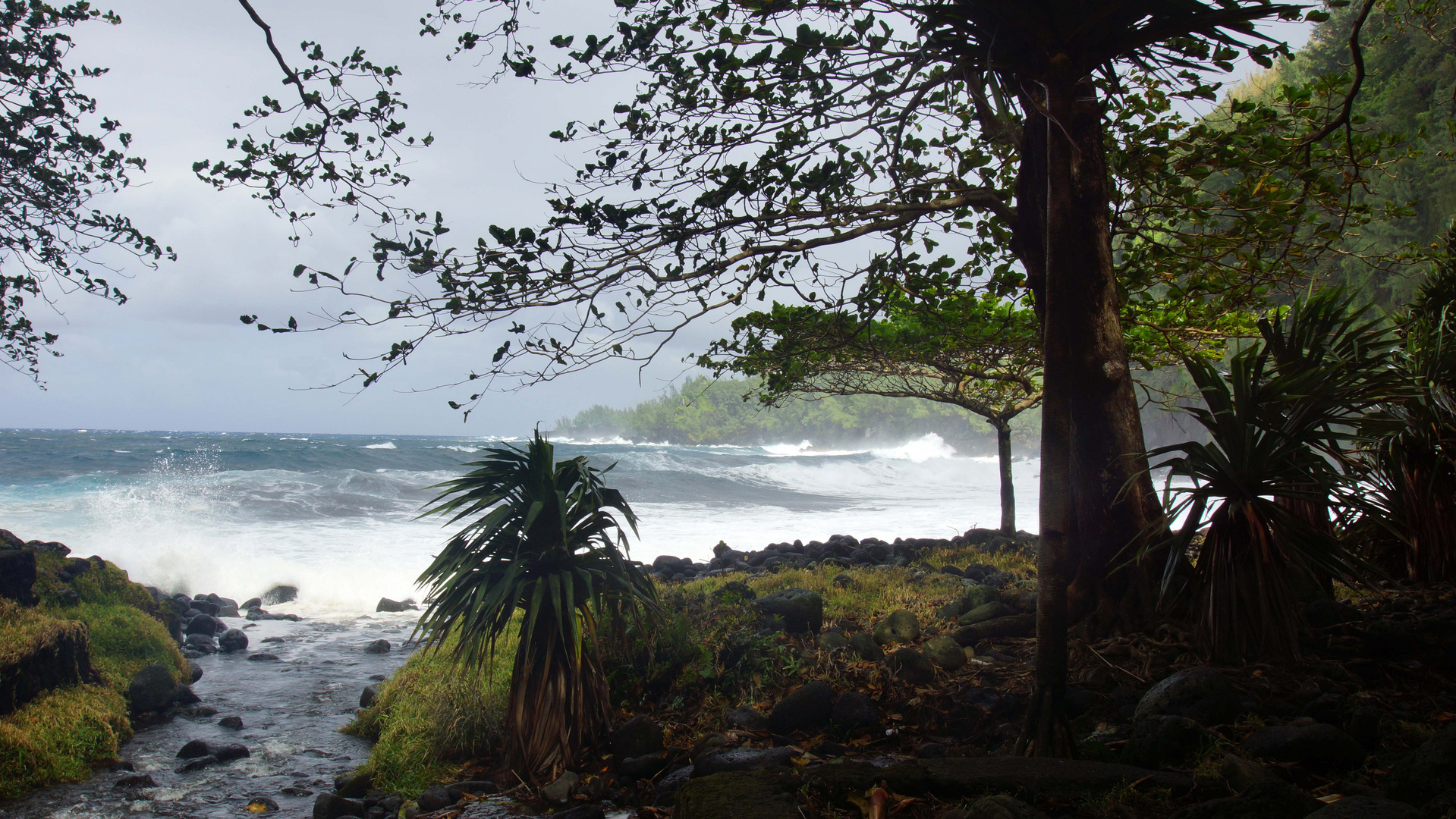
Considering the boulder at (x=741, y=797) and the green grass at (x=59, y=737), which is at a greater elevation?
the boulder at (x=741, y=797)

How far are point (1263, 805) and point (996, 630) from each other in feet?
10.9

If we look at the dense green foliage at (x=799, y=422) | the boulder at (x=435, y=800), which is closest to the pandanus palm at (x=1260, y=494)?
the boulder at (x=435, y=800)

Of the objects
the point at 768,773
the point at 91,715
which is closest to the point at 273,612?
the point at 91,715

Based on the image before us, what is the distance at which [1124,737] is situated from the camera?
3332 mm

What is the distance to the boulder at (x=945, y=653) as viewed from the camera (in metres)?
4.83

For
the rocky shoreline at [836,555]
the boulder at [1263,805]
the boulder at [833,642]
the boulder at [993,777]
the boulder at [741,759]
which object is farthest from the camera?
the rocky shoreline at [836,555]

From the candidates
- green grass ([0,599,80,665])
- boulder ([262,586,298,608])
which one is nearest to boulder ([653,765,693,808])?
green grass ([0,599,80,665])

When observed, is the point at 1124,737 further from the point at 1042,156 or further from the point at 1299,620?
the point at 1042,156

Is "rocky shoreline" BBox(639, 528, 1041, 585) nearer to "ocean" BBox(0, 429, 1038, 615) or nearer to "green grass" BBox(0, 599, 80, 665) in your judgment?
"ocean" BBox(0, 429, 1038, 615)

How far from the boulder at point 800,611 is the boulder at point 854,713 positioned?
1.55 metres

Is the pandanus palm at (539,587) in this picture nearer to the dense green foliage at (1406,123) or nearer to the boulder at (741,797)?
the boulder at (741,797)

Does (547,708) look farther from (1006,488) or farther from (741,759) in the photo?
(1006,488)

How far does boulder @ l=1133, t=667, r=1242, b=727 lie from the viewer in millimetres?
3146

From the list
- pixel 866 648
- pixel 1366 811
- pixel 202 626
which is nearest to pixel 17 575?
pixel 202 626
